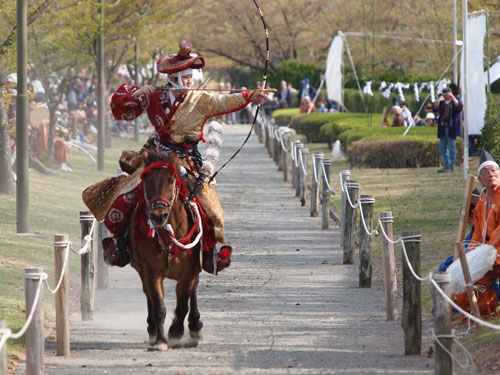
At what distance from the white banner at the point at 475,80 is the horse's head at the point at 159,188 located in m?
14.8

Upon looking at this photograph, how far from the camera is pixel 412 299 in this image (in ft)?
27.7

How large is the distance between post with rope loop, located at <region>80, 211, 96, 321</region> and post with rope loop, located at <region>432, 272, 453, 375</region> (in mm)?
4155

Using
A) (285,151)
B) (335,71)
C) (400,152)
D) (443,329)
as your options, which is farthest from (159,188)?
(335,71)

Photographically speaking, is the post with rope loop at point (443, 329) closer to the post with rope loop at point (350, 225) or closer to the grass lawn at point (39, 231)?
the grass lawn at point (39, 231)

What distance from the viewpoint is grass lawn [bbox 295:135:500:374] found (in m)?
8.60

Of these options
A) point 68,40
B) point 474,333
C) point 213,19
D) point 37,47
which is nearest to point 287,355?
point 474,333

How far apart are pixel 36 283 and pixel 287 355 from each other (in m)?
2.31

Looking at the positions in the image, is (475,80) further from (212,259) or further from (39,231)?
(212,259)

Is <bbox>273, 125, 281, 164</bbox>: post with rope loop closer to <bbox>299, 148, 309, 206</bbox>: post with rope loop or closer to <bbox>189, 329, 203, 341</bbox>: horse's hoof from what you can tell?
<bbox>299, 148, 309, 206</bbox>: post with rope loop

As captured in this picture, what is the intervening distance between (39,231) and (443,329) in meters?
9.72

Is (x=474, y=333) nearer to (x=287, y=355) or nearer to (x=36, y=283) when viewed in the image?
(x=287, y=355)

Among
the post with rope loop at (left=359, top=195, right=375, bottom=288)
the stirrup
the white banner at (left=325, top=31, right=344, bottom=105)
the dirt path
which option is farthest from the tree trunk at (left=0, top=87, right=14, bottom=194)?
the white banner at (left=325, top=31, right=344, bottom=105)

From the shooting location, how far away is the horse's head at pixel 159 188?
26.2 ft

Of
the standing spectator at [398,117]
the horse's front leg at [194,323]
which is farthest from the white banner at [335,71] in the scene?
the horse's front leg at [194,323]
